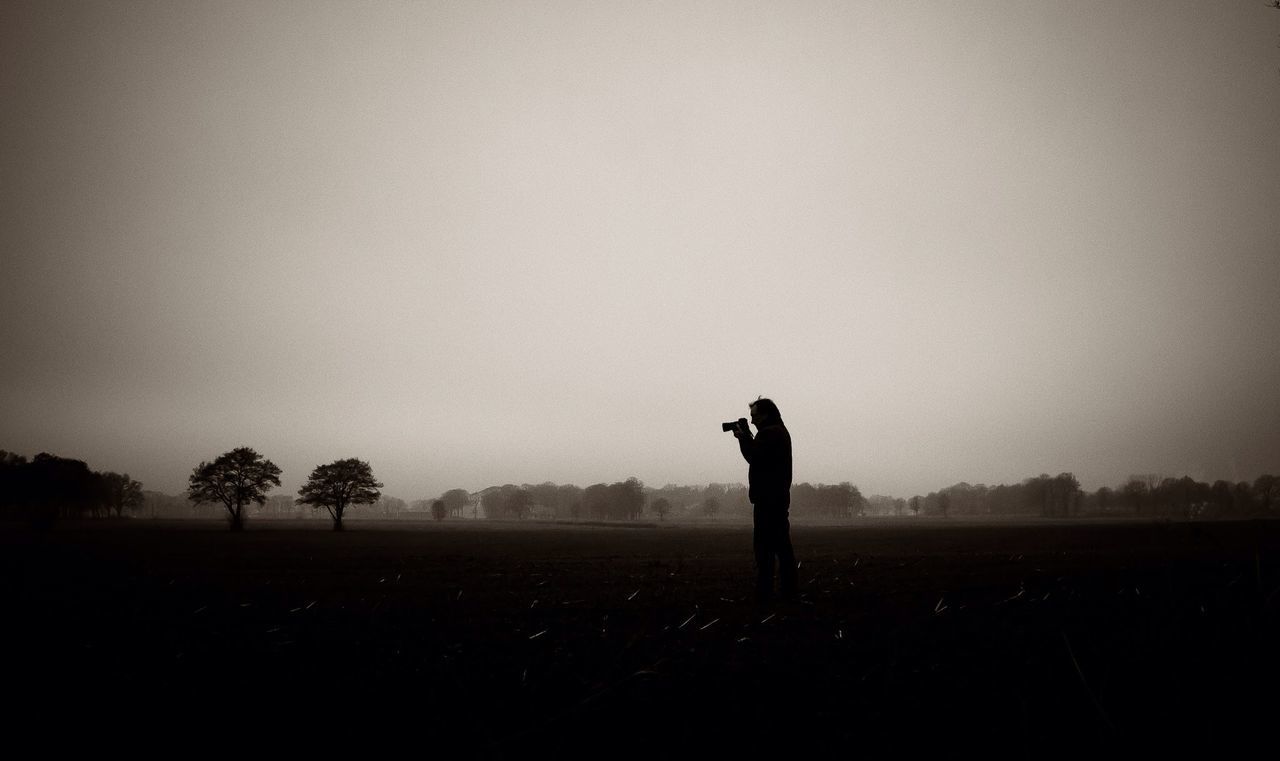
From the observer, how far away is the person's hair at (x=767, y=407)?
9.20 m

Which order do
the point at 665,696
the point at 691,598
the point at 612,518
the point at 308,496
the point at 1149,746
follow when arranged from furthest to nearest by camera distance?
the point at 612,518 < the point at 308,496 < the point at 691,598 < the point at 665,696 < the point at 1149,746

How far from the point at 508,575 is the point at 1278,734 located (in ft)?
39.9

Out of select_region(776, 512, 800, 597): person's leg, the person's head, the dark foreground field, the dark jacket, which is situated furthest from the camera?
the person's head

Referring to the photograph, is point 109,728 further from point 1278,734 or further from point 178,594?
point 178,594

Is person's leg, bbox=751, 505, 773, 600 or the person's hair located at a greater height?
the person's hair

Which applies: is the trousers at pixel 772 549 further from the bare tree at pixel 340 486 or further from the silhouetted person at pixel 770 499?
the bare tree at pixel 340 486

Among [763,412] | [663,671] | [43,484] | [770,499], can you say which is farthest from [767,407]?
[43,484]

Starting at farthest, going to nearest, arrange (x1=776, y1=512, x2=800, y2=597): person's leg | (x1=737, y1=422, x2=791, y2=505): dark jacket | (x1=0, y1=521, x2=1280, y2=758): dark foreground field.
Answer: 1. (x1=737, y1=422, x2=791, y2=505): dark jacket
2. (x1=776, y1=512, x2=800, y2=597): person's leg
3. (x1=0, y1=521, x2=1280, y2=758): dark foreground field

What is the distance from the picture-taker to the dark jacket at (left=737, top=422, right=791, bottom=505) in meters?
8.62

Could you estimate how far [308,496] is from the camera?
77562 millimetres

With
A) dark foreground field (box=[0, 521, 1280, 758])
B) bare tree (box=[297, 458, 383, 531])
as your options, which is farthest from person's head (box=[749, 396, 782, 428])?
bare tree (box=[297, 458, 383, 531])

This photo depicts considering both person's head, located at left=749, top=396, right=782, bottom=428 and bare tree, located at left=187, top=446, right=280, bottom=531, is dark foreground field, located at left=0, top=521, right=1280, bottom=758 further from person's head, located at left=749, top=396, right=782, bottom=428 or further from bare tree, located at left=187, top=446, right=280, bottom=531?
bare tree, located at left=187, top=446, right=280, bottom=531

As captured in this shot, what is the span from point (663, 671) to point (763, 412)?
17.7 feet

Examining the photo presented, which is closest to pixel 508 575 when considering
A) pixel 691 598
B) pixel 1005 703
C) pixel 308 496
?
pixel 691 598
